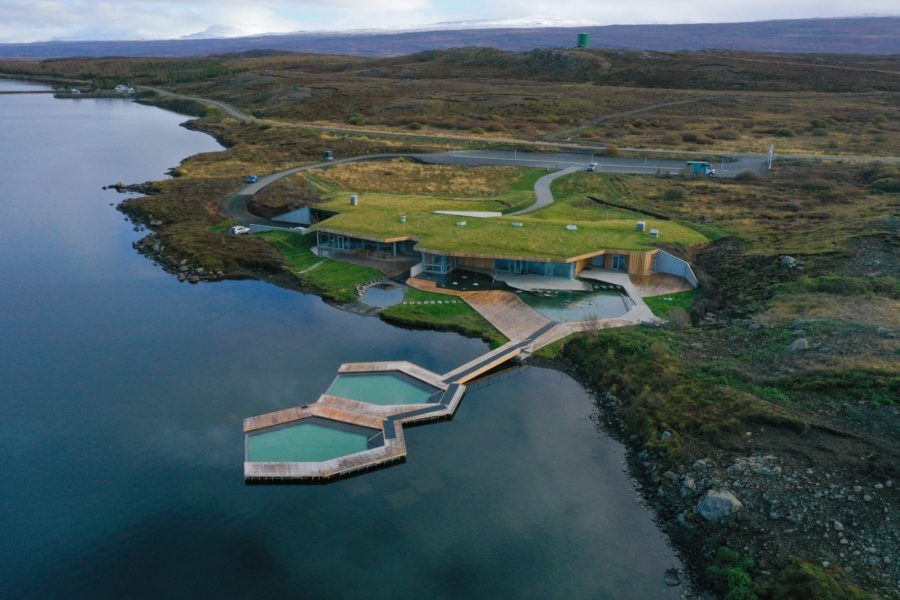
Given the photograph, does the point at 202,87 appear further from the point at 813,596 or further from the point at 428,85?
the point at 813,596

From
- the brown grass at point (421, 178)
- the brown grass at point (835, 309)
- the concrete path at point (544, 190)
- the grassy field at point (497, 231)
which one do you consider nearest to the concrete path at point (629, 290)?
the grassy field at point (497, 231)

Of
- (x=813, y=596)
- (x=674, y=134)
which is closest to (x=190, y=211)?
(x=813, y=596)

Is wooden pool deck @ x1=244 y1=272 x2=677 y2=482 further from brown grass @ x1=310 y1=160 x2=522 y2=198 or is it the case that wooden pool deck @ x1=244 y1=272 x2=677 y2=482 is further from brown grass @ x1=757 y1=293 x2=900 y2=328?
brown grass @ x1=310 y1=160 x2=522 y2=198

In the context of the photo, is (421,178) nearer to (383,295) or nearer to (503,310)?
(383,295)

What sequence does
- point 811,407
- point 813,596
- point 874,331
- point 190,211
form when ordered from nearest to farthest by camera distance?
point 813,596, point 811,407, point 874,331, point 190,211

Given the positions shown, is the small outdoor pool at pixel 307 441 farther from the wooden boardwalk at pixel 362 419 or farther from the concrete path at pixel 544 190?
the concrete path at pixel 544 190

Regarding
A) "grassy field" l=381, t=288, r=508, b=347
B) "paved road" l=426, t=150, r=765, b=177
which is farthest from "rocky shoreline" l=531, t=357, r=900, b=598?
"paved road" l=426, t=150, r=765, b=177
